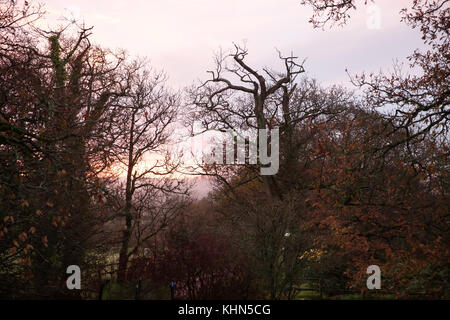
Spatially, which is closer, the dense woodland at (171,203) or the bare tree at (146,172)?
the dense woodland at (171,203)

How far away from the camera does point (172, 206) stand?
17.0 meters

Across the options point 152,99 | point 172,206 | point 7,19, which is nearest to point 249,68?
point 152,99

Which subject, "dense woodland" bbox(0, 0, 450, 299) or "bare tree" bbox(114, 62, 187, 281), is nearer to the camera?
"dense woodland" bbox(0, 0, 450, 299)

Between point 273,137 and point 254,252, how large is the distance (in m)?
11.3

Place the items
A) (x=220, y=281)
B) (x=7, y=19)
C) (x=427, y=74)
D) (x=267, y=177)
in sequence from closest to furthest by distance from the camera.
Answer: (x=7, y=19) → (x=427, y=74) → (x=220, y=281) → (x=267, y=177)

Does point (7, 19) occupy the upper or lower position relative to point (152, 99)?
lower

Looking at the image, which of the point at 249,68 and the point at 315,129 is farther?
the point at 249,68

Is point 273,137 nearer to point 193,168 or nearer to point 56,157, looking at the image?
point 193,168

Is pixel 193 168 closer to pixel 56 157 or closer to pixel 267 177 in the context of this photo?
pixel 267 177
